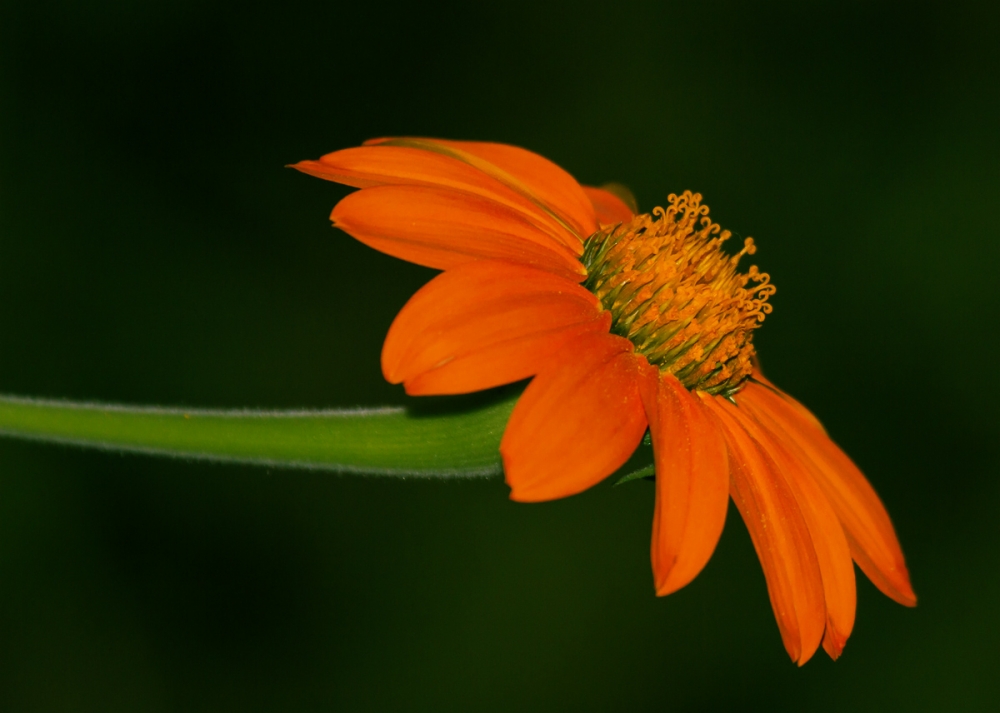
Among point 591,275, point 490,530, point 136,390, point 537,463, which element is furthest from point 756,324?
point 136,390

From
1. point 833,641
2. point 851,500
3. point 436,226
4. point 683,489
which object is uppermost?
point 436,226

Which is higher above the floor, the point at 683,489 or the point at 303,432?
the point at 303,432

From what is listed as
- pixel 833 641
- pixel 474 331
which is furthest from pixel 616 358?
pixel 833 641

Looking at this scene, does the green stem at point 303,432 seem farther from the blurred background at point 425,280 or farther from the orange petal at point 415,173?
the blurred background at point 425,280

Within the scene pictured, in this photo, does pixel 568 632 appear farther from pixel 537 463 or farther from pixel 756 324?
pixel 537 463

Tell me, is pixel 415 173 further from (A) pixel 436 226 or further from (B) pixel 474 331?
(B) pixel 474 331

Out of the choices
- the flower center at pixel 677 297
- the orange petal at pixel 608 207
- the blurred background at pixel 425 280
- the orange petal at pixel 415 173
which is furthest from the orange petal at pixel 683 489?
the blurred background at pixel 425 280

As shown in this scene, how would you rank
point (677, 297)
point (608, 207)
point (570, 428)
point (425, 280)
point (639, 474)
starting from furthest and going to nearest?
point (425, 280) < point (608, 207) < point (677, 297) < point (639, 474) < point (570, 428)
